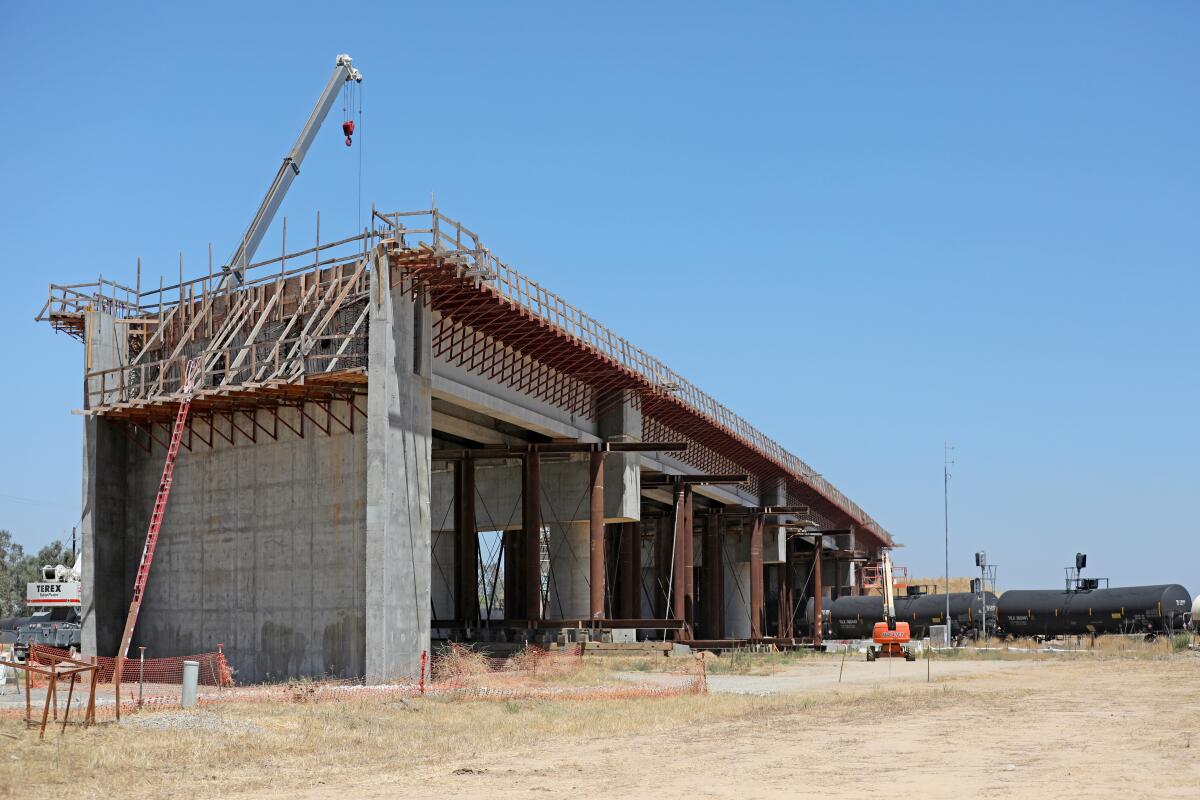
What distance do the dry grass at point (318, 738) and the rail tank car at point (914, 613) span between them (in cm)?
4196

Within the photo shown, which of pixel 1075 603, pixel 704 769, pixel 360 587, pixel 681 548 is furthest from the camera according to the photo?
pixel 1075 603

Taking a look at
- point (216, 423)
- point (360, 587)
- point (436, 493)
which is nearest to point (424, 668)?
point (360, 587)

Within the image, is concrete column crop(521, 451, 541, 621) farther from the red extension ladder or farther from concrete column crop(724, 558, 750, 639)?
concrete column crop(724, 558, 750, 639)

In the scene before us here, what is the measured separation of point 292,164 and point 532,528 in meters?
25.2

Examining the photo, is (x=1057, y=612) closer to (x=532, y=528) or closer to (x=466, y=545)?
(x=532, y=528)

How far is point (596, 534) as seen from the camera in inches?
1943

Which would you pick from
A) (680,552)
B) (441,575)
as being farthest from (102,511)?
(680,552)

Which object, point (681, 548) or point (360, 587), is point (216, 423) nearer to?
point (360, 587)

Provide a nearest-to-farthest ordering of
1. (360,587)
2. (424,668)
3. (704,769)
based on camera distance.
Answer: (704,769) < (424,668) < (360,587)

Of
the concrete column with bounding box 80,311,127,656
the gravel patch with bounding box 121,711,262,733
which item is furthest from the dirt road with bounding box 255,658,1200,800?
the concrete column with bounding box 80,311,127,656

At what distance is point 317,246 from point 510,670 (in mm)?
13840

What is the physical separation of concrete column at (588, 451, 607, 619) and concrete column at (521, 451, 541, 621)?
93.6 inches

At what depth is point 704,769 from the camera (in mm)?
17516

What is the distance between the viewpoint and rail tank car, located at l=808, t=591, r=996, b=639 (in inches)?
2721
